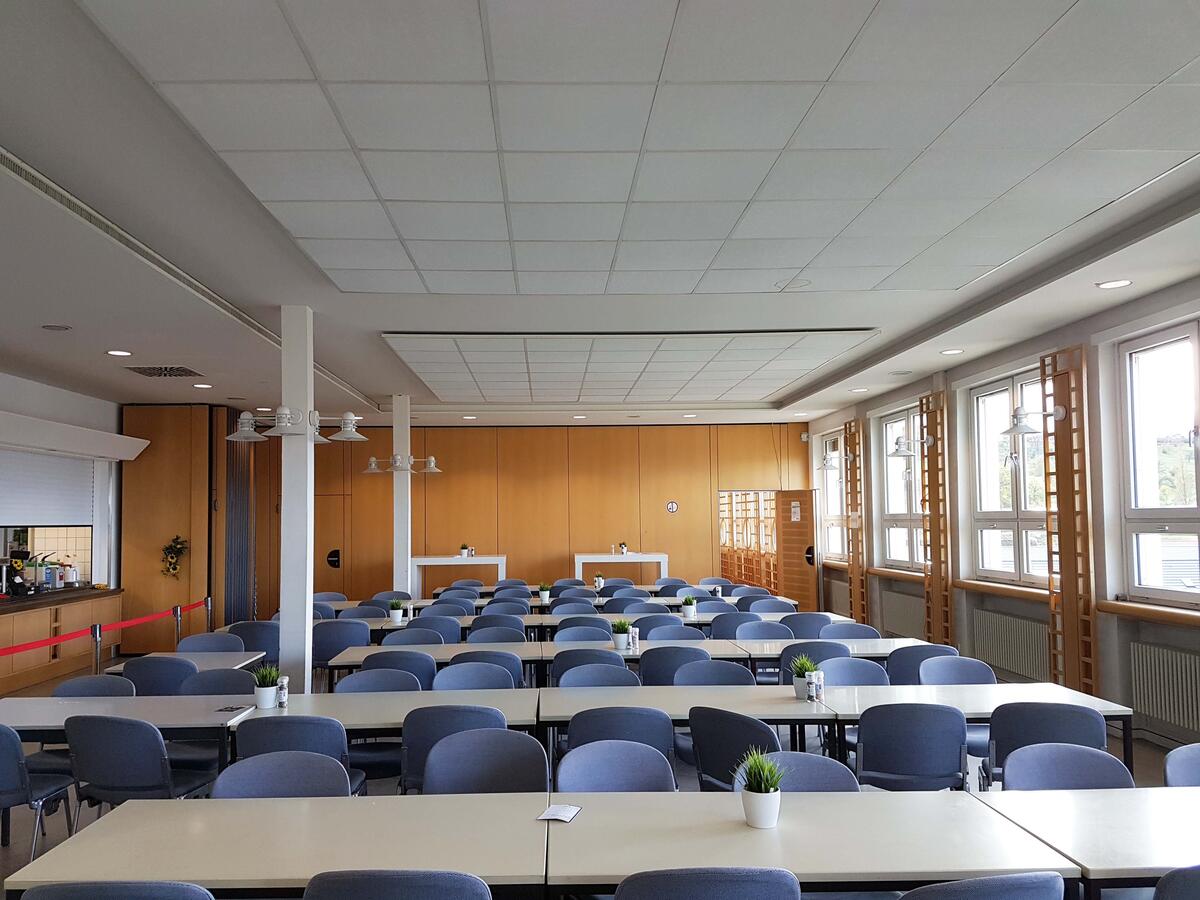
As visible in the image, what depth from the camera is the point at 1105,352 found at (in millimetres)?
7633

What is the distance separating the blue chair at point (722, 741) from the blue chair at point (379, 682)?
1820mm

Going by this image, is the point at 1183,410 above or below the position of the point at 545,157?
below

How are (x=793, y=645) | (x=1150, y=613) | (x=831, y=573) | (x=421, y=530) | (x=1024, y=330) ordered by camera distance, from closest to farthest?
(x=793, y=645)
(x=1150, y=613)
(x=1024, y=330)
(x=831, y=573)
(x=421, y=530)

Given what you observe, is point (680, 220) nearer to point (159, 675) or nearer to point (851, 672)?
point (851, 672)

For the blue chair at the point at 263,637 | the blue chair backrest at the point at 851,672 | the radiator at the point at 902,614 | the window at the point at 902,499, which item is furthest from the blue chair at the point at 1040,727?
the radiator at the point at 902,614

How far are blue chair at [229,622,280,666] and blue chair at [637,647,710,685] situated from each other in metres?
4.04

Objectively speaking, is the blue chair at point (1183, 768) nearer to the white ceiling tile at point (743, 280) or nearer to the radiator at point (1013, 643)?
the white ceiling tile at point (743, 280)

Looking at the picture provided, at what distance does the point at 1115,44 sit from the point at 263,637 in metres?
8.13

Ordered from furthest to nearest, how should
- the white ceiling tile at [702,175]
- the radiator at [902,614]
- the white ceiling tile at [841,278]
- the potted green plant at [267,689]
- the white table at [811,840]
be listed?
the radiator at [902,614], the white ceiling tile at [841,278], the potted green plant at [267,689], the white ceiling tile at [702,175], the white table at [811,840]

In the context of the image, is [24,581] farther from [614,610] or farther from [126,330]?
[614,610]

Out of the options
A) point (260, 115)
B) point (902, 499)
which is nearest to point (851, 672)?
point (260, 115)

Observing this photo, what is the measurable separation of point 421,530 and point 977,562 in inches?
380

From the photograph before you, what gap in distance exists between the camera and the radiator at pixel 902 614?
11.5 meters

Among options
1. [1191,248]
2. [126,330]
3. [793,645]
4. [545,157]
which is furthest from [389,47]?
[126,330]
